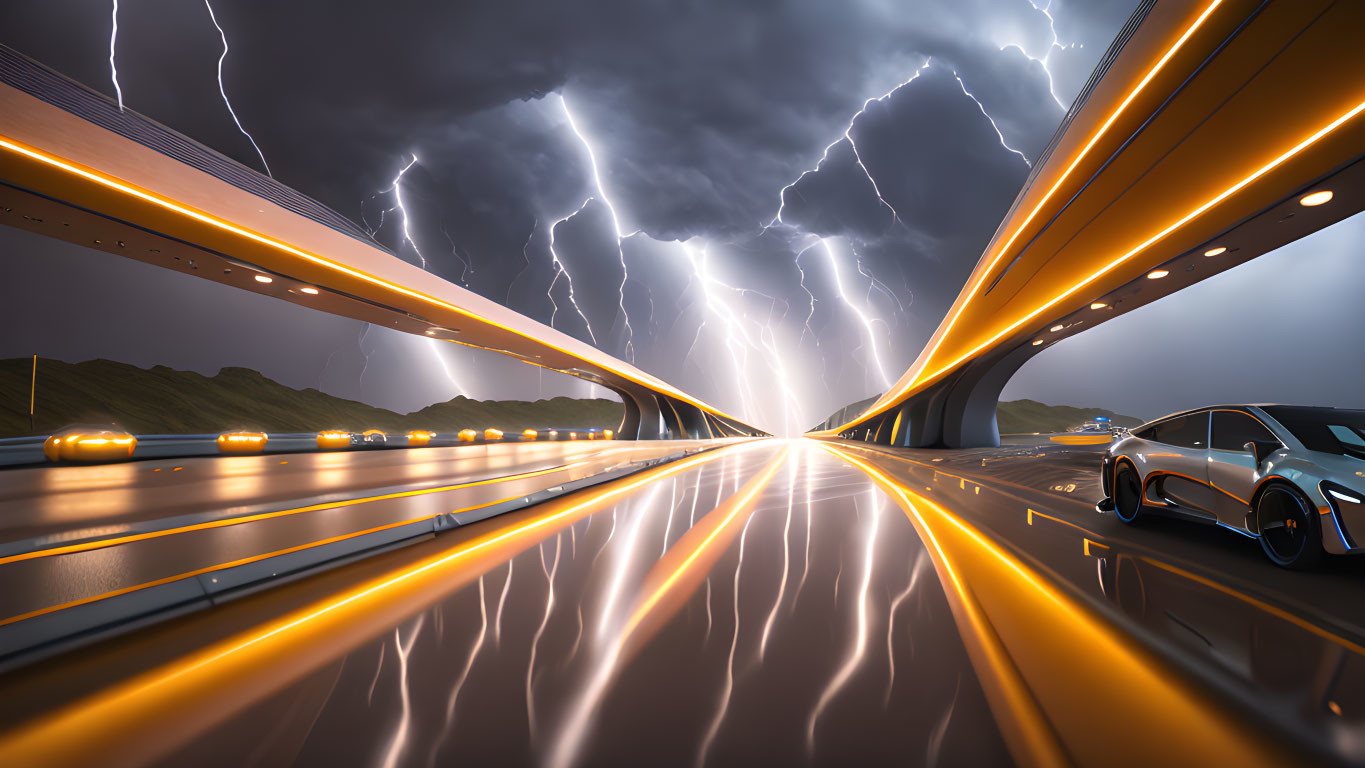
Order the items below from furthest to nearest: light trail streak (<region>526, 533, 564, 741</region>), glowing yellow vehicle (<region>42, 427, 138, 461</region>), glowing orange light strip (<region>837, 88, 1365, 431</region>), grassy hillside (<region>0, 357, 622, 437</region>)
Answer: grassy hillside (<region>0, 357, 622, 437</region>), glowing yellow vehicle (<region>42, 427, 138, 461</region>), glowing orange light strip (<region>837, 88, 1365, 431</region>), light trail streak (<region>526, 533, 564, 741</region>)

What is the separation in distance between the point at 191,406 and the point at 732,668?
296ft

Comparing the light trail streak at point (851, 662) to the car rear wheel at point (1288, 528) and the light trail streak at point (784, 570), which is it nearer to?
the light trail streak at point (784, 570)

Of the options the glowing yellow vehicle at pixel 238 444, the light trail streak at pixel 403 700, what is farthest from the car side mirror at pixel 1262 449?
the glowing yellow vehicle at pixel 238 444

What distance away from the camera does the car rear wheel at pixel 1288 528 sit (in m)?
4.51

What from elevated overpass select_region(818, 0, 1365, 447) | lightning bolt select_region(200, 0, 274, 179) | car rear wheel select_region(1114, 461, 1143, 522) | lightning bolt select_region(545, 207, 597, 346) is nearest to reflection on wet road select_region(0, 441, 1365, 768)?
car rear wheel select_region(1114, 461, 1143, 522)

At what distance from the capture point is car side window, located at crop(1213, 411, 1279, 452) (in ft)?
17.6

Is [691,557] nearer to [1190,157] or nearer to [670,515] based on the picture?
[670,515]

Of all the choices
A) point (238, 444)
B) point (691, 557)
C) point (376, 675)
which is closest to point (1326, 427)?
point (691, 557)

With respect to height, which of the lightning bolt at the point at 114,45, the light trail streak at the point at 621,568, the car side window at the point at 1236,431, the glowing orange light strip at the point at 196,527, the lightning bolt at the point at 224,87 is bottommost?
the glowing orange light strip at the point at 196,527

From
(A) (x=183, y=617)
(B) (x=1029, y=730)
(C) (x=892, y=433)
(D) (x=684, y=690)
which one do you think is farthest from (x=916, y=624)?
(C) (x=892, y=433)

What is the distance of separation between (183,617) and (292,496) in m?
6.73

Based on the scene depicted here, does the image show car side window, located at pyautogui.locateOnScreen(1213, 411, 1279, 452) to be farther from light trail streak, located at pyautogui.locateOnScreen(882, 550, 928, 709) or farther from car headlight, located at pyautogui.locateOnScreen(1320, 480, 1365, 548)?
light trail streak, located at pyautogui.locateOnScreen(882, 550, 928, 709)

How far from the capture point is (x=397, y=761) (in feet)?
6.20

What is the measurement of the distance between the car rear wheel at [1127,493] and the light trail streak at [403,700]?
812 cm
